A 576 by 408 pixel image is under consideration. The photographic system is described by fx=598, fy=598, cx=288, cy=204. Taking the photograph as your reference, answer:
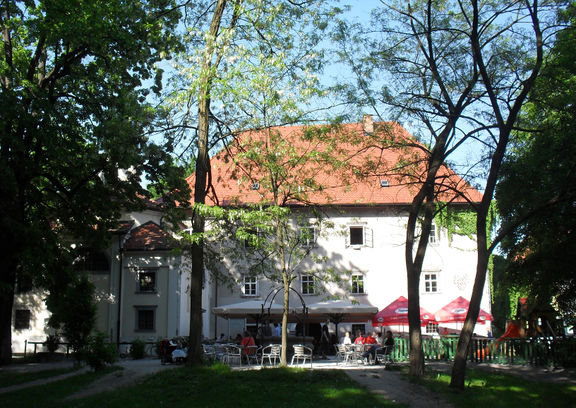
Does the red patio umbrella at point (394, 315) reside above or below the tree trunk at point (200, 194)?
below

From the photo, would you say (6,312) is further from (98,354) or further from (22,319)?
(22,319)

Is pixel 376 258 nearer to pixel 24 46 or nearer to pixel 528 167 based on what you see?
pixel 528 167

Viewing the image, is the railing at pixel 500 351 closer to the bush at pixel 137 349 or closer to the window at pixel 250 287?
the bush at pixel 137 349

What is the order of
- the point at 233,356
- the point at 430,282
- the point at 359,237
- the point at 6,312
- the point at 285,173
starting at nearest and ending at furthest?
the point at 285,173 → the point at 233,356 → the point at 6,312 → the point at 430,282 → the point at 359,237

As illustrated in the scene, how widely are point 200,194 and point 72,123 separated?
22.0 ft

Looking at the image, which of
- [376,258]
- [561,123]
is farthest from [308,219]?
[376,258]

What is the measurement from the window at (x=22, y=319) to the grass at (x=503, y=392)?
A: 24.6m

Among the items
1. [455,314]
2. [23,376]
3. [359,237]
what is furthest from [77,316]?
[359,237]

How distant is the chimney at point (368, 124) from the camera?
18812 mm

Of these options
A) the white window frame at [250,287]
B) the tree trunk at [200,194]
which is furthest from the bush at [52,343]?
the tree trunk at [200,194]

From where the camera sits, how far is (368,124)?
19.1 m

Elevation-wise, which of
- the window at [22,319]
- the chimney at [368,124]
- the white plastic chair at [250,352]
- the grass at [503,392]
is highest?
the chimney at [368,124]

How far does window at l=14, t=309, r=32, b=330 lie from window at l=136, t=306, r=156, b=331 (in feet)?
20.9

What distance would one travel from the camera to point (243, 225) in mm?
19031
